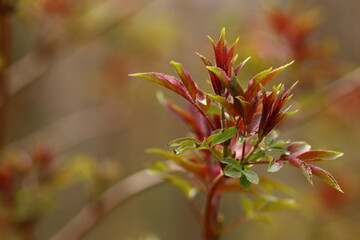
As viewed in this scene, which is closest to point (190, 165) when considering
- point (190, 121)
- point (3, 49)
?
point (190, 121)

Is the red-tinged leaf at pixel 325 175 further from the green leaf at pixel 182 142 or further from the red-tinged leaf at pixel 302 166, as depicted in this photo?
the green leaf at pixel 182 142

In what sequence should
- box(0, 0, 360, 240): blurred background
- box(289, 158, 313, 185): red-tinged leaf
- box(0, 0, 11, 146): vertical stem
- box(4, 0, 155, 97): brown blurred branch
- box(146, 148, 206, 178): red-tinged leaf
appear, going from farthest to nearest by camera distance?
box(4, 0, 155, 97): brown blurred branch
box(0, 0, 360, 240): blurred background
box(0, 0, 11, 146): vertical stem
box(146, 148, 206, 178): red-tinged leaf
box(289, 158, 313, 185): red-tinged leaf

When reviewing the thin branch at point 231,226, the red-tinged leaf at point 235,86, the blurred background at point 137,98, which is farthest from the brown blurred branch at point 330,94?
the red-tinged leaf at point 235,86

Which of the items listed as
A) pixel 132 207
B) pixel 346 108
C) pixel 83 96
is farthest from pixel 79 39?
pixel 132 207

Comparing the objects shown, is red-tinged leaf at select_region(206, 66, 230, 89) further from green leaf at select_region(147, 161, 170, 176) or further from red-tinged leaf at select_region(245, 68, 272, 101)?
green leaf at select_region(147, 161, 170, 176)

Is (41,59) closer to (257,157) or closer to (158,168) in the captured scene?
Answer: (158,168)

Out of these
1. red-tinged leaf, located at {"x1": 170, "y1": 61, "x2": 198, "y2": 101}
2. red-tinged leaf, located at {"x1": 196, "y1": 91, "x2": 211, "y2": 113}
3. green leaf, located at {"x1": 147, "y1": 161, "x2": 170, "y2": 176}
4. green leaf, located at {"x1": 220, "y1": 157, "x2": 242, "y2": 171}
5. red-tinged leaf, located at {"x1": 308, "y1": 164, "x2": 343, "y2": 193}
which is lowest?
red-tinged leaf, located at {"x1": 308, "y1": 164, "x2": 343, "y2": 193}

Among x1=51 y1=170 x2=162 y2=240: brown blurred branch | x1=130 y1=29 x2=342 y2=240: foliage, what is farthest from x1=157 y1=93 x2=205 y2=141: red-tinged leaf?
x1=51 y1=170 x2=162 y2=240: brown blurred branch
